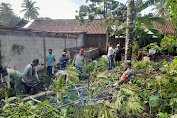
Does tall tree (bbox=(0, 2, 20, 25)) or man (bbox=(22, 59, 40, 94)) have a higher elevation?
tall tree (bbox=(0, 2, 20, 25))

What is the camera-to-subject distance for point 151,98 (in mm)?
2266

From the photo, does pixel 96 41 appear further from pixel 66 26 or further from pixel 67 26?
pixel 66 26

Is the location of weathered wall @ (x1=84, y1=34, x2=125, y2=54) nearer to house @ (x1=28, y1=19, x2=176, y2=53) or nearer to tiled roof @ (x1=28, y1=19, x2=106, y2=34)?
house @ (x1=28, y1=19, x2=176, y2=53)

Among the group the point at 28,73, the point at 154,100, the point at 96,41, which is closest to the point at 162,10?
the point at 96,41

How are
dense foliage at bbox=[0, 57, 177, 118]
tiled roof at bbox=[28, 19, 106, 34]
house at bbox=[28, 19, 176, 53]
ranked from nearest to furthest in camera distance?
dense foliage at bbox=[0, 57, 177, 118], house at bbox=[28, 19, 176, 53], tiled roof at bbox=[28, 19, 106, 34]

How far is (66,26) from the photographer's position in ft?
62.1

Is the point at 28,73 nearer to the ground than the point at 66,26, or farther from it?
nearer to the ground

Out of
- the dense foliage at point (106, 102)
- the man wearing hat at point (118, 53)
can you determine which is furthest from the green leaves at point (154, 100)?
the man wearing hat at point (118, 53)

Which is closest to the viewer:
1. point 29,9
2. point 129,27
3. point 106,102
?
point 106,102

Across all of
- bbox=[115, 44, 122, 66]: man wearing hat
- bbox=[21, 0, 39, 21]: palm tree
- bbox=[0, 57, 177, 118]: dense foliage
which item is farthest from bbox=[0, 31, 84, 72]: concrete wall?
bbox=[21, 0, 39, 21]: palm tree

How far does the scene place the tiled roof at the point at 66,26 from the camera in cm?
1741

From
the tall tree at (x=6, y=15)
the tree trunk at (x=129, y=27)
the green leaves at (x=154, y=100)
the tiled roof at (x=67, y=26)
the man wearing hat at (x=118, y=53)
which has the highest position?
the tall tree at (x=6, y=15)

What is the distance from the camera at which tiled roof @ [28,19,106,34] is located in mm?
17411

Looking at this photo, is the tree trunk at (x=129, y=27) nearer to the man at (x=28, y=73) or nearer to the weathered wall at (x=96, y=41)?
the man at (x=28, y=73)
